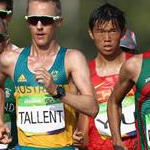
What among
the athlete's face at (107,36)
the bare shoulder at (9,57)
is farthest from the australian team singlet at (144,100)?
the athlete's face at (107,36)

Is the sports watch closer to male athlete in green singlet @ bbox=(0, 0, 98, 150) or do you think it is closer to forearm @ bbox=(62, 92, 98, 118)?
forearm @ bbox=(62, 92, 98, 118)

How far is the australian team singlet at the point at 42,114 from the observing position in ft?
23.5

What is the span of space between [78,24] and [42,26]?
2137 centimetres

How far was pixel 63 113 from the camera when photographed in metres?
7.21

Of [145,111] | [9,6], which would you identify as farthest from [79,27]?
[145,111]

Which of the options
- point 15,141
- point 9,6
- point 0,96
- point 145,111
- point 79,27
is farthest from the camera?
point 79,27

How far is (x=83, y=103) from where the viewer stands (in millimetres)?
6879

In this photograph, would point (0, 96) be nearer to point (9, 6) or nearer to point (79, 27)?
point (9, 6)

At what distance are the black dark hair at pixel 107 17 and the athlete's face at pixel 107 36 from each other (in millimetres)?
46

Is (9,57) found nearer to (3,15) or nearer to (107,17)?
(3,15)

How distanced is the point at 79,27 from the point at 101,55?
19908 millimetres

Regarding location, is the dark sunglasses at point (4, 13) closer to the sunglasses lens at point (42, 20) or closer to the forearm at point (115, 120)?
the sunglasses lens at point (42, 20)

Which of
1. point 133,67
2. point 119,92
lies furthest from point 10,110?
point 133,67

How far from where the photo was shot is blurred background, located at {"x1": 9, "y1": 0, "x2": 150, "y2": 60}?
87.2 ft
